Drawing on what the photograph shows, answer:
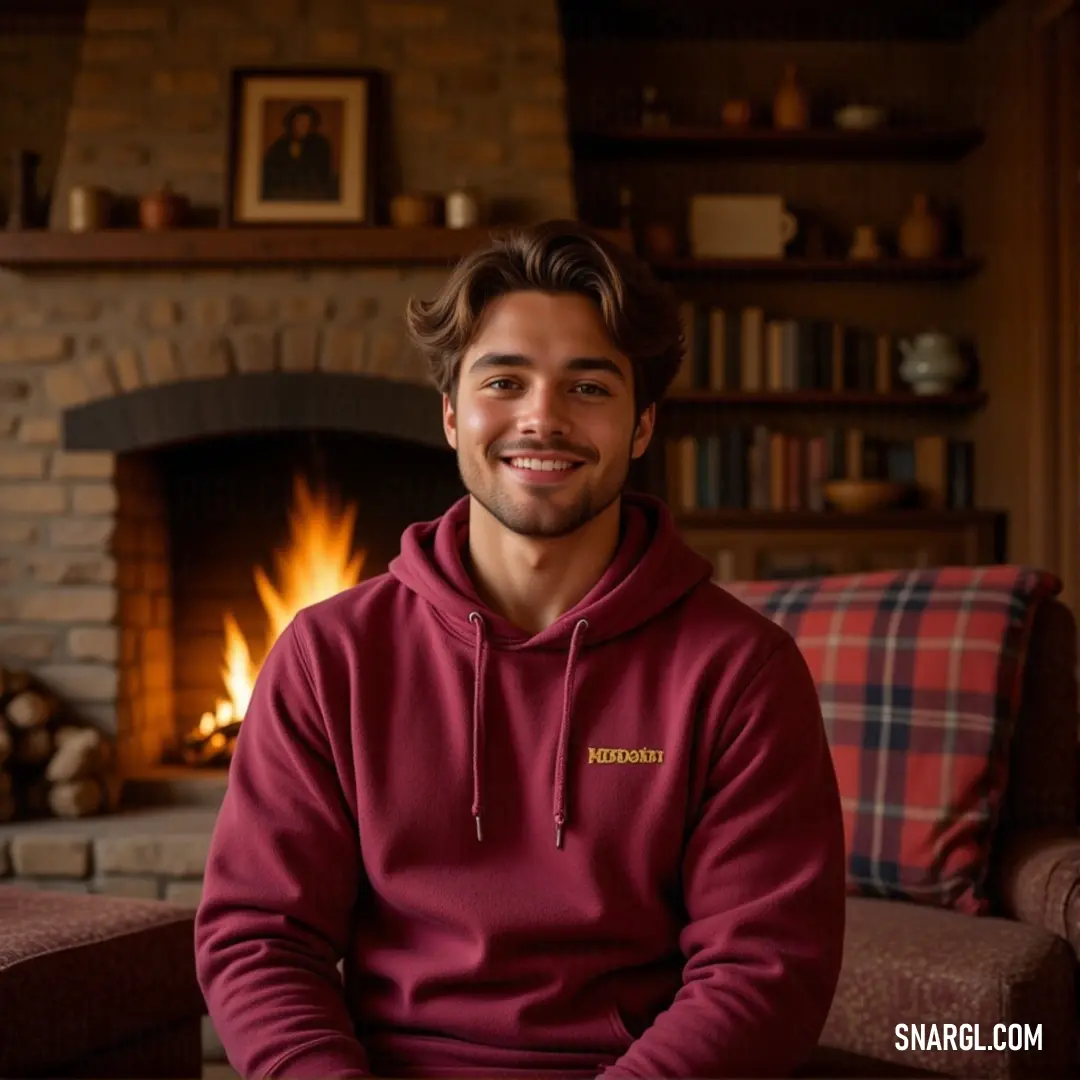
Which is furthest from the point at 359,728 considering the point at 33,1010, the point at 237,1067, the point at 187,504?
the point at 187,504

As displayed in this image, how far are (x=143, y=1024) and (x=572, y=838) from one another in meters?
0.75

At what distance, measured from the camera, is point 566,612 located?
4.38ft

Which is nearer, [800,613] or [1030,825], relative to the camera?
[1030,825]

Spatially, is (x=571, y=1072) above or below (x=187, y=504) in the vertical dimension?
below

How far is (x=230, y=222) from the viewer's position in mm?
3393

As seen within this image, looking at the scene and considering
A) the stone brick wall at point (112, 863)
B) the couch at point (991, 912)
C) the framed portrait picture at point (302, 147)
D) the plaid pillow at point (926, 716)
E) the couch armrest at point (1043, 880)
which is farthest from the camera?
the framed portrait picture at point (302, 147)

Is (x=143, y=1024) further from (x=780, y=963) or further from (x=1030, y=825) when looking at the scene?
(x=1030, y=825)

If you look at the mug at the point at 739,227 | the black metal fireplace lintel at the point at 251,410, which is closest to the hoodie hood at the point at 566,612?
the black metal fireplace lintel at the point at 251,410

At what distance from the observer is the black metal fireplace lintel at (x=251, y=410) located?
3.39 meters

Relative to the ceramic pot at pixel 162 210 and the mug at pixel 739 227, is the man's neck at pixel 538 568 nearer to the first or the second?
the ceramic pot at pixel 162 210

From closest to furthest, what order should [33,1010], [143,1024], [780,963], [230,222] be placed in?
[780,963] → [33,1010] → [143,1024] → [230,222]

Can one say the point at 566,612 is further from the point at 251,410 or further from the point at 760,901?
the point at 251,410

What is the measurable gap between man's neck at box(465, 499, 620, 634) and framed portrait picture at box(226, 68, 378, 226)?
225cm

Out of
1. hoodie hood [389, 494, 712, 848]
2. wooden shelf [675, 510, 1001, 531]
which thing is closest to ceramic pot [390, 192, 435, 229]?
wooden shelf [675, 510, 1001, 531]
